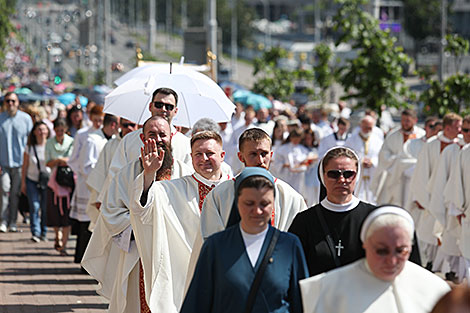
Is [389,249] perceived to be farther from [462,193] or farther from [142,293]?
[462,193]

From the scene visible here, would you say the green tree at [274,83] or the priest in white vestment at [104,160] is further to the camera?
the green tree at [274,83]

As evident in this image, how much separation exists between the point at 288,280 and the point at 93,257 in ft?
13.5

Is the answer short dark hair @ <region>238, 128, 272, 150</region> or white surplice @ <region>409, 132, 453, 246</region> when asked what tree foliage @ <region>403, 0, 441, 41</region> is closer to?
white surplice @ <region>409, 132, 453, 246</region>

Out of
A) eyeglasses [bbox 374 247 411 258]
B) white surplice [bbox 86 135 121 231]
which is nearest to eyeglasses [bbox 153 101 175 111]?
white surplice [bbox 86 135 121 231]

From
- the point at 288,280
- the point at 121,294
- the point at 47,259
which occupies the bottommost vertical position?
the point at 47,259

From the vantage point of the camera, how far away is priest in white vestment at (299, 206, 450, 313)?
4.81 metres

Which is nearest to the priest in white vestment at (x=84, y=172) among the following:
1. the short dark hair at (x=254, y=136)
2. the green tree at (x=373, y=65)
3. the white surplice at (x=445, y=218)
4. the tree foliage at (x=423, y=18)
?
the white surplice at (x=445, y=218)

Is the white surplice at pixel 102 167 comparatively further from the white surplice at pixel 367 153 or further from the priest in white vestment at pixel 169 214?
the white surplice at pixel 367 153

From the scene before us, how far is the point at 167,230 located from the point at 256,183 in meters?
2.54

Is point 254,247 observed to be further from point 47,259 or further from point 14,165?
point 14,165

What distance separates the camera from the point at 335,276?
16.3 ft

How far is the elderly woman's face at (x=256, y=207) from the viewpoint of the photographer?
5344mm

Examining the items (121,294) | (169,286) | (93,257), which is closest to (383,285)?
(169,286)

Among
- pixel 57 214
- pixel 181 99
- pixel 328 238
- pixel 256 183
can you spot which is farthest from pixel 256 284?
pixel 57 214
